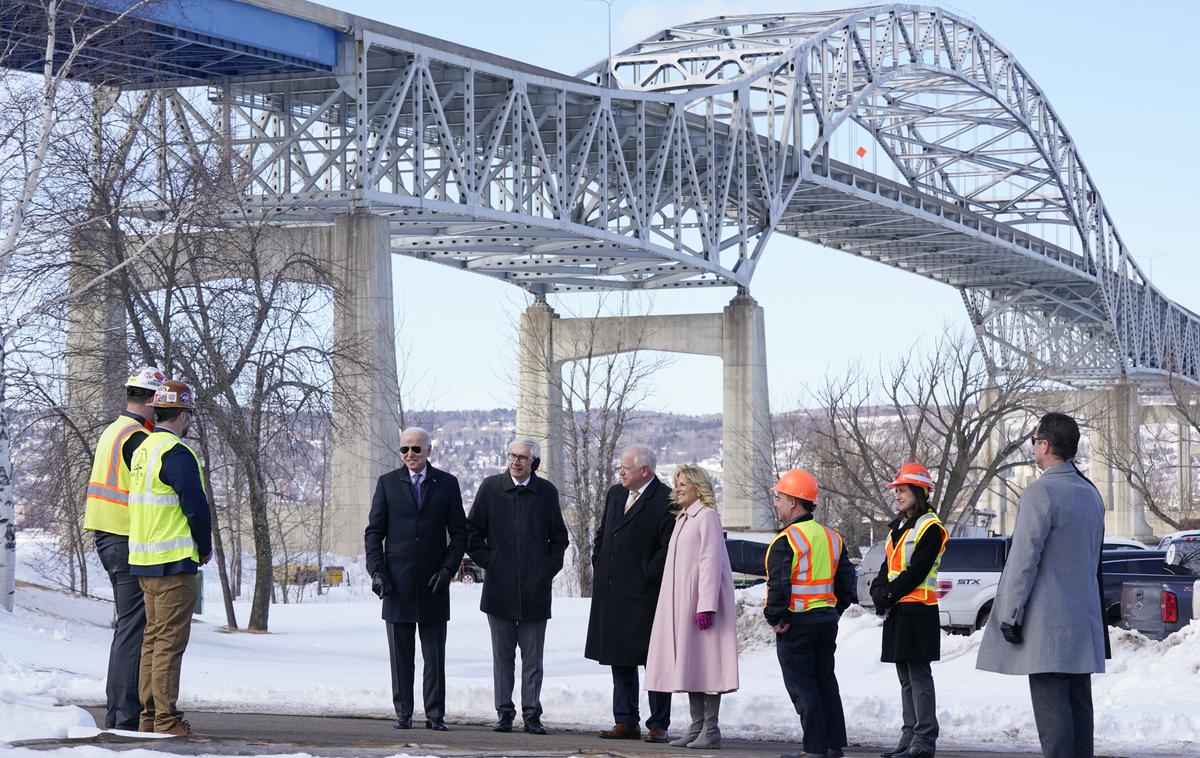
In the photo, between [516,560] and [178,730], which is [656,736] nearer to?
[516,560]

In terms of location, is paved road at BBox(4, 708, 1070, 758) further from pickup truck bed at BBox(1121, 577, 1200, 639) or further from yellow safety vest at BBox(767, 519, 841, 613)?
pickup truck bed at BBox(1121, 577, 1200, 639)

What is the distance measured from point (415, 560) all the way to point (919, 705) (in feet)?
11.0

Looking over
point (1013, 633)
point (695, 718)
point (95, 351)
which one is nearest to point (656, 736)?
point (695, 718)

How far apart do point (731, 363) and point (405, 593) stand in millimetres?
47030

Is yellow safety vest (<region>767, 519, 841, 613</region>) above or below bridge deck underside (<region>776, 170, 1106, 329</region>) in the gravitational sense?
below

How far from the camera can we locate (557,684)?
15.8m

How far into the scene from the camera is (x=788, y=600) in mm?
10344

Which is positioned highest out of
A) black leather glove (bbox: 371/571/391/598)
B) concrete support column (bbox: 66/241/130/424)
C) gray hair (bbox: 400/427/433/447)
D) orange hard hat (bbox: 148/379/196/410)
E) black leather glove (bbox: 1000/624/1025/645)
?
concrete support column (bbox: 66/241/130/424)

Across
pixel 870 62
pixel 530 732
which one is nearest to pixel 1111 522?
pixel 870 62

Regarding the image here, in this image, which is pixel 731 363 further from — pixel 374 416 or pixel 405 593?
pixel 405 593

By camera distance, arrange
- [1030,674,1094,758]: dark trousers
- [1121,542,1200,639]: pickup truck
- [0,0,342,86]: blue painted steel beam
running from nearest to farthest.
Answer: [1030,674,1094,758]: dark trousers, [1121,542,1200,639]: pickup truck, [0,0,342,86]: blue painted steel beam

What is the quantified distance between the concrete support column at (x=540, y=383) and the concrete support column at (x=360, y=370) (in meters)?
20.4

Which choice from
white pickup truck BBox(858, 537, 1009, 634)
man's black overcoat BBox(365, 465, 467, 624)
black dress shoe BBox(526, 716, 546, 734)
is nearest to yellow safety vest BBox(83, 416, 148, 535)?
man's black overcoat BBox(365, 465, 467, 624)

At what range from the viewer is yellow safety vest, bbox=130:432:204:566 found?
33.1 ft
